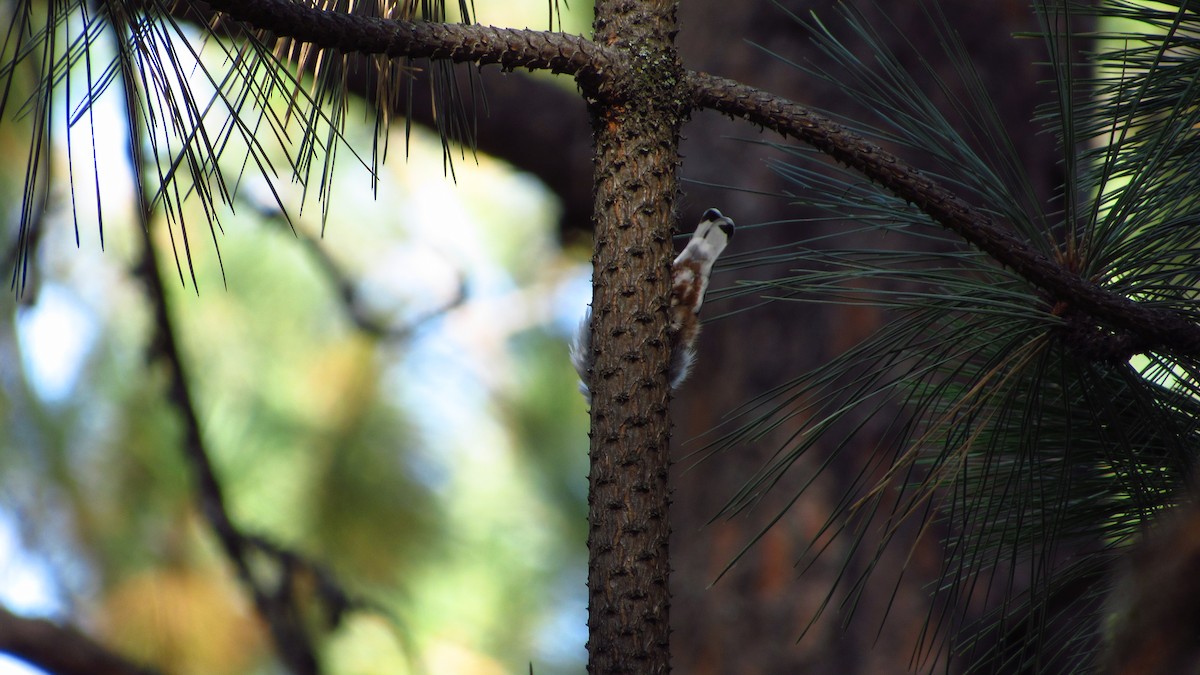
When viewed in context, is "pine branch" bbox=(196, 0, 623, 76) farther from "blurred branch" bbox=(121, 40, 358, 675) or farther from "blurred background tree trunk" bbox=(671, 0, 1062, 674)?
"blurred background tree trunk" bbox=(671, 0, 1062, 674)

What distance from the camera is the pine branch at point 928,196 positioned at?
626mm

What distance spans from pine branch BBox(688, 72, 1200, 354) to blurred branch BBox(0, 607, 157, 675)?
1.19 m

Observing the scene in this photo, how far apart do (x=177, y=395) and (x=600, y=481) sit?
0.98 metres

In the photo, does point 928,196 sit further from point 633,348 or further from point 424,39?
point 424,39

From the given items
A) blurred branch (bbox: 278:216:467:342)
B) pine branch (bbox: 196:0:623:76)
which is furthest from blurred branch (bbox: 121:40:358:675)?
pine branch (bbox: 196:0:623:76)

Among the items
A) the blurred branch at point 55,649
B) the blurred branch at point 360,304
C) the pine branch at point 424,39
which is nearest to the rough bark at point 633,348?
the pine branch at point 424,39

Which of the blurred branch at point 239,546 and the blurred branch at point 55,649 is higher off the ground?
the blurred branch at point 239,546

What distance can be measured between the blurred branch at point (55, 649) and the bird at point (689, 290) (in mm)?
1041

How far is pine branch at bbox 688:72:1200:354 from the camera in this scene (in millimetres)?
626

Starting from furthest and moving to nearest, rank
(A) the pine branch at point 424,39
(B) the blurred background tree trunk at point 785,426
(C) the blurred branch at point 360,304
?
(C) the blurred branch at point 360,304, (B) the blurred background tree trunk at point 785,426, (A) the pine branch at point 424,39

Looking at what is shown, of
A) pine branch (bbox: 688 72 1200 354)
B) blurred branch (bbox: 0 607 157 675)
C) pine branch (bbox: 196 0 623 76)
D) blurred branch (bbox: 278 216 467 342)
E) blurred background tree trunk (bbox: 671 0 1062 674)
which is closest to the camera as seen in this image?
pine branch (bbox: 196 0 623 76)

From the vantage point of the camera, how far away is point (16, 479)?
1790mm

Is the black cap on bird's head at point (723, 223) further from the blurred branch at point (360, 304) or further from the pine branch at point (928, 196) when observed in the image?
the blurred branch at point (360, 304)

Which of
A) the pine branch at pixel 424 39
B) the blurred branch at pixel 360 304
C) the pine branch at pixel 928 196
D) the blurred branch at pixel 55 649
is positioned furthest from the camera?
the blurred branch at pixel 360 304
